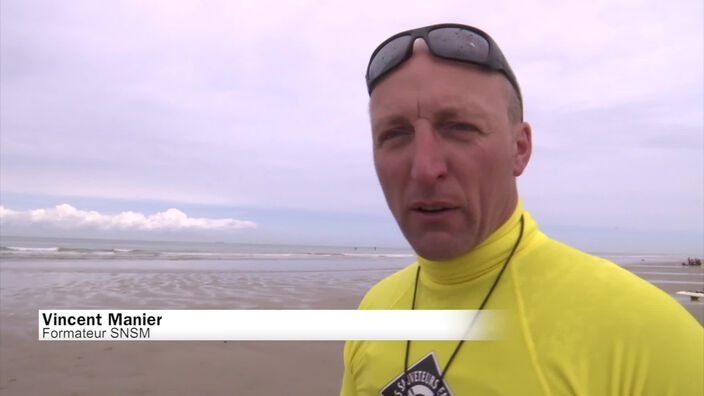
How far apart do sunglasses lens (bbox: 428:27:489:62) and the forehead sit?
0.08 ft

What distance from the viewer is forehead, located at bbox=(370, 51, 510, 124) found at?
124cm

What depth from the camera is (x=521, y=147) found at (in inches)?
56.2

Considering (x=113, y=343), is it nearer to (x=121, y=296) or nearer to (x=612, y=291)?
(x=121, y=296)

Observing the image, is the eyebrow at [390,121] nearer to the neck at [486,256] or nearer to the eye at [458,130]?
the eye at [458,130]

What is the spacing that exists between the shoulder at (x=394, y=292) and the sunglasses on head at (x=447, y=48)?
32.1 inches

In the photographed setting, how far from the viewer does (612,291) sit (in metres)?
1.12

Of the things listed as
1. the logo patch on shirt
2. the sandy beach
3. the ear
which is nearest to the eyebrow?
the ear

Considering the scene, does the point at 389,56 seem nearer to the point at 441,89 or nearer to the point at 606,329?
the point at 441,89

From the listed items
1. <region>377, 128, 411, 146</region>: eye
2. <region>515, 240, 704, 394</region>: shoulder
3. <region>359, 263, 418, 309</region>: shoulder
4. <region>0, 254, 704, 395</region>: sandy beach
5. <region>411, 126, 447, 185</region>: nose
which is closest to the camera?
<region>515, 240, 704, 394</region>: shoulder

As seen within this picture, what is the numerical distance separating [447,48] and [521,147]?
430mm

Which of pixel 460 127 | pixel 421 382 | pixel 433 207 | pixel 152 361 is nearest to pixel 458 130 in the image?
pixel 460 127

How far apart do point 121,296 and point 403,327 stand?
35.7 feet
